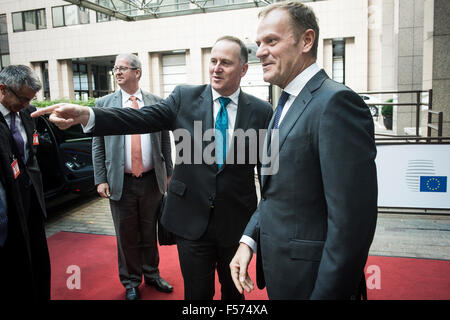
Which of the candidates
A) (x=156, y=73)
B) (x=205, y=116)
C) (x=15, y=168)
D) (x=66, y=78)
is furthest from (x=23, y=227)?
(x=66, y=78)

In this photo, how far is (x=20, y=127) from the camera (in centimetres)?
281

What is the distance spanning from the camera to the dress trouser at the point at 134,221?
3.28 meters

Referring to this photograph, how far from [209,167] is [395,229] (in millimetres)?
3743

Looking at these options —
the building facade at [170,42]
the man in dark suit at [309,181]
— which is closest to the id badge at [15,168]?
the man in dark suit at [309,181]

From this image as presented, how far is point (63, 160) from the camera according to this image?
5.76 m

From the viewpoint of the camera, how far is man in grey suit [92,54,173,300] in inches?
128

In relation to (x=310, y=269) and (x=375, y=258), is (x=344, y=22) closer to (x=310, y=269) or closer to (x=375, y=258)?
(x=375, y=258)

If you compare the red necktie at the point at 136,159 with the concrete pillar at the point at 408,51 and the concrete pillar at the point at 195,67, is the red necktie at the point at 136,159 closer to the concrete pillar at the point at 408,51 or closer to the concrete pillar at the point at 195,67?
the concrete pillar at the point at 408,51

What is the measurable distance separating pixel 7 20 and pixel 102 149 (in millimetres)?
32178

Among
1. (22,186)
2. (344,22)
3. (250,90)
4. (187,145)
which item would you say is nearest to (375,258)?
(187,145)

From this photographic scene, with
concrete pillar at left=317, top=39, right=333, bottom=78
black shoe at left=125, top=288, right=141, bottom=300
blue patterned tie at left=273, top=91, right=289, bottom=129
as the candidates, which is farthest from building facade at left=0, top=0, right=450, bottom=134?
blue patterned tie at left=273, top=91, right=289, bottom=129

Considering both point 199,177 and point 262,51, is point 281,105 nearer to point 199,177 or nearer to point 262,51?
point 262,51

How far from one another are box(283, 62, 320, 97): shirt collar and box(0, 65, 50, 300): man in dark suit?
197cm

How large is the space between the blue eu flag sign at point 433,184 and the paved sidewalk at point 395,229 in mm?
559
